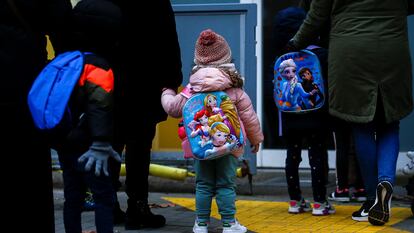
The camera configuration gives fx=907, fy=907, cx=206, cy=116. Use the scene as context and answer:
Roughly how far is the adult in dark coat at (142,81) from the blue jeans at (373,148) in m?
1.35

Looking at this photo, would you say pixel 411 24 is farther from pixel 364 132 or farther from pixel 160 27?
pixel 160 27

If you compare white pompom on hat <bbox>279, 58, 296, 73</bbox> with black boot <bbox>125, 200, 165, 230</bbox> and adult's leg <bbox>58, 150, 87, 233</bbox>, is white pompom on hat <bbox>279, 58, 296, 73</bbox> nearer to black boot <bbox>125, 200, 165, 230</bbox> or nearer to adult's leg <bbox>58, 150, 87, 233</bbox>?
black boot <bbox>125, 200, 165, 230</bbox>

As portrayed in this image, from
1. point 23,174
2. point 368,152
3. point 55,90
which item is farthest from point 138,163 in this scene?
point 23,174

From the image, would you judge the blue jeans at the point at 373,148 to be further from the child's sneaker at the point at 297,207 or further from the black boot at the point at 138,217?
the black boot at the point at 138,217

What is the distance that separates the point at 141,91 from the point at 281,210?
1.60m

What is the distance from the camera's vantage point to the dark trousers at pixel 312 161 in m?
6.48

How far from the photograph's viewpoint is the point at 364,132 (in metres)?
6.20

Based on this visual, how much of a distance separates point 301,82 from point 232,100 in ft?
2.85

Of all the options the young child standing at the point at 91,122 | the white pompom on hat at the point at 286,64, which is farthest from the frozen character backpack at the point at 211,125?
the white pompom on hat at the point at 286,64

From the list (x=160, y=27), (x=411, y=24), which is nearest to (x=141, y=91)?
(x=160, y=27)

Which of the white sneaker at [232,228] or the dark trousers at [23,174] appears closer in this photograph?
the dark trousers at [23,174]

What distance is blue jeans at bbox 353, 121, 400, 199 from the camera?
20.2 feet

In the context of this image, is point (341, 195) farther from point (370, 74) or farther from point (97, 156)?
point (97, 156)

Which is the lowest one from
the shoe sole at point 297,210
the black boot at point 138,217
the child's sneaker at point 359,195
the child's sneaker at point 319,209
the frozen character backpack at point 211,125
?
the child's sneaker at point 359,195
